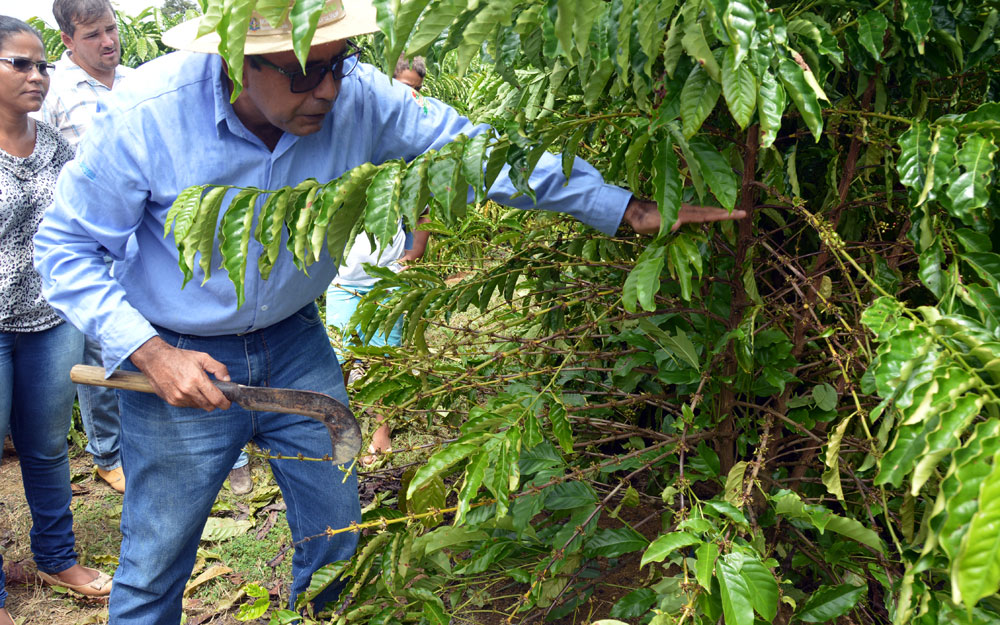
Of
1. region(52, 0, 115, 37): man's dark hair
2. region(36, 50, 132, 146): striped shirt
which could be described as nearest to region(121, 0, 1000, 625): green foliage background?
region(36, 50, 132, 146): striped shirt

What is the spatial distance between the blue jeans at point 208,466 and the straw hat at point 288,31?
30.5 inches

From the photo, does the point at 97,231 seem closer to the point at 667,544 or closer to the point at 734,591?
the point at 667,544

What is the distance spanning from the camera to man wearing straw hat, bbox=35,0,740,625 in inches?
77.0

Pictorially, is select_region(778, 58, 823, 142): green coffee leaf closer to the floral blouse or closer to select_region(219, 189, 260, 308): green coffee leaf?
select_region(219, 189, 260, 308): green coffee leaf

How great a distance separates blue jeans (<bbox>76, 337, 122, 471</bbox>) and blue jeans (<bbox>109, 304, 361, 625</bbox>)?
1759 millimetres

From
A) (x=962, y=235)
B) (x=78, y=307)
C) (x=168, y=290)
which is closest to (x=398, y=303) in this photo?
(x=168, y=290)

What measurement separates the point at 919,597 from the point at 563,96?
4.74ft

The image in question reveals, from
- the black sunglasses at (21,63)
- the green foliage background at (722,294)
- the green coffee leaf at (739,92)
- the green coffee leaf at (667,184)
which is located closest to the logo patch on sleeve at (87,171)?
the green foliage background at (722,294)

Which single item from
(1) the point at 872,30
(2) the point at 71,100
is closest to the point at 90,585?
(2) the point at 71,100

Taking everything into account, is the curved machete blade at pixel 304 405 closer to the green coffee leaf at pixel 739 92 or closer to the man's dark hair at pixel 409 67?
the green coffee leaf at pixel 739 92

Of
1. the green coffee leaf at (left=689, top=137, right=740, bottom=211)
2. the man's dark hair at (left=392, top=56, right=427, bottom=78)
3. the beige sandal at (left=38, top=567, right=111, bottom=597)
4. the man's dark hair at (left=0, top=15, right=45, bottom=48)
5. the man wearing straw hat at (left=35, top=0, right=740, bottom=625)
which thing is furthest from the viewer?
the man's dark hair at (left=392, top=56, right=427, bottom=78)

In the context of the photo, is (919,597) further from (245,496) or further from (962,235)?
(245,496)

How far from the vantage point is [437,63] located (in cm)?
151

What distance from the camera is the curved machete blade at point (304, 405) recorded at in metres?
2.06
